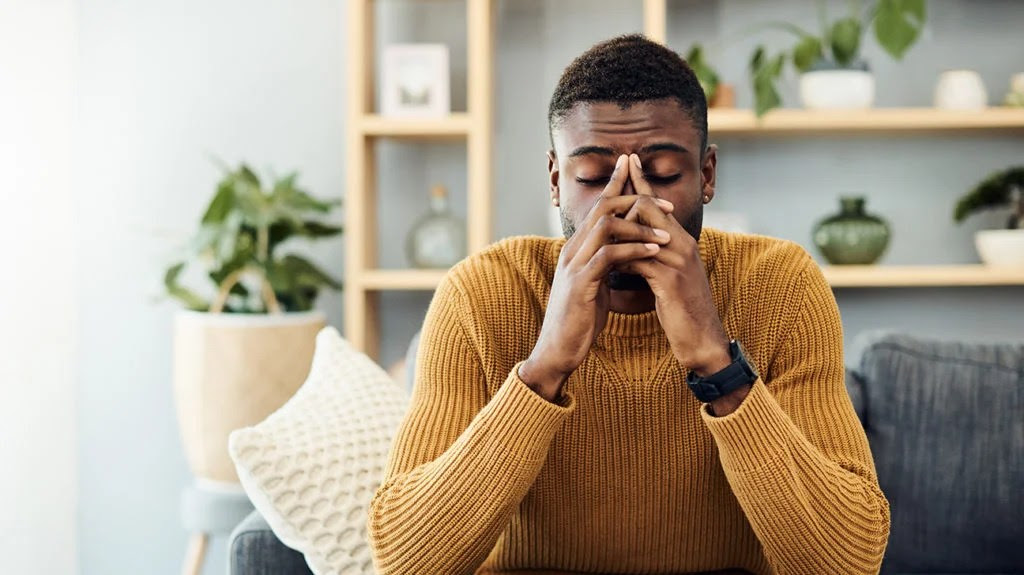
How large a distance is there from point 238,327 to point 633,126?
1.41 metres

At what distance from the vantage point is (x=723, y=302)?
1367 mm

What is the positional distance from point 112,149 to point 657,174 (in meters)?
2.10

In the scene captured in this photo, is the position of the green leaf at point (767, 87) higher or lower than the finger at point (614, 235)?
higher

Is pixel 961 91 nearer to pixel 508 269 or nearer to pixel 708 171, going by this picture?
pixel 708 171

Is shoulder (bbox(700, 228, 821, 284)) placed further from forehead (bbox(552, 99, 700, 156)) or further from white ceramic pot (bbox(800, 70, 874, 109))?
white ceramic pot (bbox(800, 70, 874, 109))

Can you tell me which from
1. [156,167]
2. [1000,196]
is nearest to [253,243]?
[156,167]

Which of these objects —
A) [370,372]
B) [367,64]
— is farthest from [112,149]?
[370,372]

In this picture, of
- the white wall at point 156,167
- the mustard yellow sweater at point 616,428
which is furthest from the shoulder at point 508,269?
the white wall at point 156,167

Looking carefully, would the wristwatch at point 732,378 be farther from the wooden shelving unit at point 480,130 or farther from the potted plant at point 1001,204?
the potted plant at point 1001,204

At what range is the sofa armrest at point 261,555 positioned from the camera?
148cm

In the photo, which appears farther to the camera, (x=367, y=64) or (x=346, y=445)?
(x=367, y=64)

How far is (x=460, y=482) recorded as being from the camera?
1.18 m

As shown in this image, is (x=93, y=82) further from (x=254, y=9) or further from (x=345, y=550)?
(x=345, y=550)

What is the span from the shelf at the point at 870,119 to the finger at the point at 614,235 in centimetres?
141
